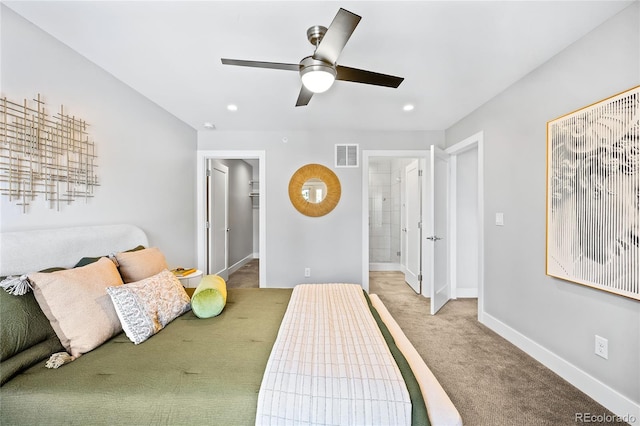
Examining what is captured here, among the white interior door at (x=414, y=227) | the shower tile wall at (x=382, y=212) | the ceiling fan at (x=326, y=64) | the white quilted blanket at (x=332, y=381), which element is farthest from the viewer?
the shower tile wall at (x=382, y=212)

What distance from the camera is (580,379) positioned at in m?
1.86

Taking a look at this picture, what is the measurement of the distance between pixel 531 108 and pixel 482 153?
2.38 feet

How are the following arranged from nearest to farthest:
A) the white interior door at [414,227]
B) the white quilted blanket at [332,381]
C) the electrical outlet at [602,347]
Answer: the white quilted blanket at [332,381]
the electrical outlet at [602,347]
the white interior door at [414,227]

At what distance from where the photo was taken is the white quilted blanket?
3.26ft

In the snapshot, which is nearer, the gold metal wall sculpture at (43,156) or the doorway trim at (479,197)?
the gold metal wall sculpture at (43,156)

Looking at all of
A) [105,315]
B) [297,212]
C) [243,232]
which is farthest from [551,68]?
[243,232]

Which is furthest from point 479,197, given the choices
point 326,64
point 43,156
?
point 43,156

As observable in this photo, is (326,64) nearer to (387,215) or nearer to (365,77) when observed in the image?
(365,77)

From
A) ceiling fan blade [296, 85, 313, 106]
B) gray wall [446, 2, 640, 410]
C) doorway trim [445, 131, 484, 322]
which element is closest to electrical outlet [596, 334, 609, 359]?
gray wall [446, 2, 640, 410]

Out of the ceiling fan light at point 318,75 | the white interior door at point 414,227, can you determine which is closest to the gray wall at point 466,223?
the white interior door at point 414,227

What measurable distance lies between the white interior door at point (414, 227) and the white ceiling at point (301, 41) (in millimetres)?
1647

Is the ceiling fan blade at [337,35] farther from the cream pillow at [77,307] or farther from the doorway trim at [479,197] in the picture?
the doorway trim at [479,197]

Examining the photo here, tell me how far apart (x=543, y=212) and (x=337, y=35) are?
218 centimetres

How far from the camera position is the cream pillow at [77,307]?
1.33 metres
